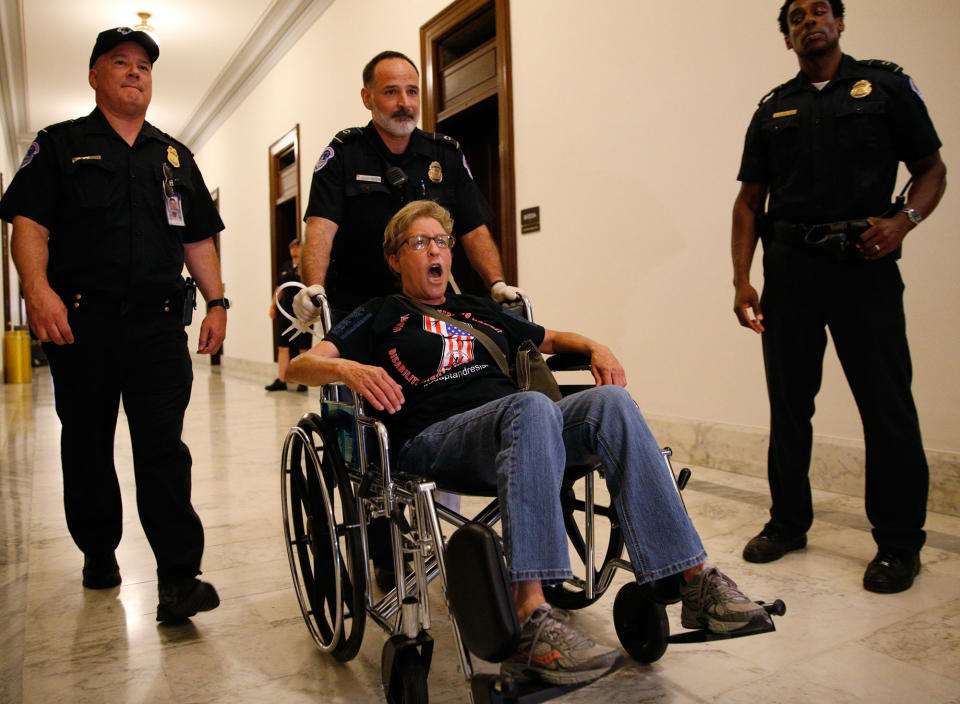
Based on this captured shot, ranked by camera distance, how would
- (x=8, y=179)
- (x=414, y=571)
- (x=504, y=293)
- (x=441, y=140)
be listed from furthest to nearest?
(x=8, y=179)
(x=441, y=140)
(x=504, y=293)
(x=414, y=571)

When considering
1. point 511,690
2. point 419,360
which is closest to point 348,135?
point 419,360

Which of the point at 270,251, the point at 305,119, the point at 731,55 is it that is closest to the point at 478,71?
the point at 731,55

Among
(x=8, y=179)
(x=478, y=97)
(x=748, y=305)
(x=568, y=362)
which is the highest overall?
(x=8, y=179)

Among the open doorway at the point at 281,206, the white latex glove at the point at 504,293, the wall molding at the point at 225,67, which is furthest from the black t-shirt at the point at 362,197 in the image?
the open doorway at the point at 281,206

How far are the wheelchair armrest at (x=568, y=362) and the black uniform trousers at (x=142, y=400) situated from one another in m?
0.94

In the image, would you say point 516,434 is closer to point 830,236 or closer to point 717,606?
point 717,606

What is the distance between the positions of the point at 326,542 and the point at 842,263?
59.4 inches

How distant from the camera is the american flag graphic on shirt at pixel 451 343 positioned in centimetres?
168

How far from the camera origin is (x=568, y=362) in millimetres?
1810

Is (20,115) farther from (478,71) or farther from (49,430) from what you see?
(478,71)

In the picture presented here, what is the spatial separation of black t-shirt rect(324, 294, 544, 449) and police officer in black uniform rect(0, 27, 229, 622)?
0.56 m

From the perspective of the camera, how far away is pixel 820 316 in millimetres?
2164

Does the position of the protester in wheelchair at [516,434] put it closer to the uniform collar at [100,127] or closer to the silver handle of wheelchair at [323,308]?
the silver handle of wheelchair at [323,308]

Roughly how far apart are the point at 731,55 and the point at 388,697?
2.81 meters
